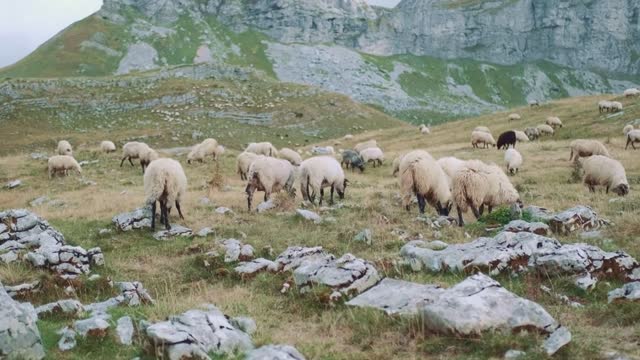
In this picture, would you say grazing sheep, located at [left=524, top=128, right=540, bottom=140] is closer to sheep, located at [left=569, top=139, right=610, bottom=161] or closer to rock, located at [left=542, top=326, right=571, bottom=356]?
sheep, located at [left=569, top=139, right=610, bottom=161]

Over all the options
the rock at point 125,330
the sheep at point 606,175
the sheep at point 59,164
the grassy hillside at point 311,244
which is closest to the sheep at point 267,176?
the grassy hillside at point 311,244

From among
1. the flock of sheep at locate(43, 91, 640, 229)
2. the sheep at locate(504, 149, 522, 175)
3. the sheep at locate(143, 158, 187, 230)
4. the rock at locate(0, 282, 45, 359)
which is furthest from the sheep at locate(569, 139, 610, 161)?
the rock at locate(0, 282, 45, 359)

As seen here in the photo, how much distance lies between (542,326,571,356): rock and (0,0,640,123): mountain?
126 meters

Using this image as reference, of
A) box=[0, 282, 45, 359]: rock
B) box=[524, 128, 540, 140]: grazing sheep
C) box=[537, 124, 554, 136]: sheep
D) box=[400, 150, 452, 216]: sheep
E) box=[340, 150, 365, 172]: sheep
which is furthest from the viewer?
box=[537, 124, 554, 136]: sheep

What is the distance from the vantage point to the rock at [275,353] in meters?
6.02

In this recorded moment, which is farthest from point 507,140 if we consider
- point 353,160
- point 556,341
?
point 556,341

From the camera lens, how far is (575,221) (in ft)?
39.2

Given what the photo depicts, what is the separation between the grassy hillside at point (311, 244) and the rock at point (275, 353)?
0.34 m

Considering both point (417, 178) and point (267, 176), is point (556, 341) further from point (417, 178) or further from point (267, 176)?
point (267, 176)

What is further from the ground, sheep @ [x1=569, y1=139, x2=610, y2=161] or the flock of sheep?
the flock of sheep

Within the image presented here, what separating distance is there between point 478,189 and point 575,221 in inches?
123

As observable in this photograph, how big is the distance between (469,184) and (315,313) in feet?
26.4

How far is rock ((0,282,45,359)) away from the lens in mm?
6000

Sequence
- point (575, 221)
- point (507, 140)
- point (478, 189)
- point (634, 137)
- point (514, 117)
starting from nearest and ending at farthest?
point (575, 221)
point (478, 189)
point (634, 137)
point (507, 140)
point (514, 117)
